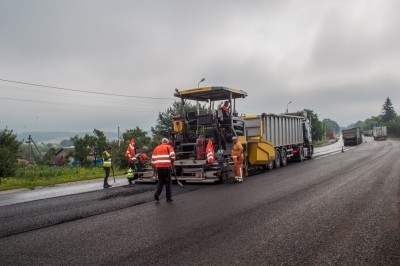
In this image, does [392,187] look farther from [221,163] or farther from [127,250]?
[127,250]

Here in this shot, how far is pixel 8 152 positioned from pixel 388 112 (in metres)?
130

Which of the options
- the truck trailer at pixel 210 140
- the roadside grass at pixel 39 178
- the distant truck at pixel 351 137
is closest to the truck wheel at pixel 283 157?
the truck trailer at pixel 210 140

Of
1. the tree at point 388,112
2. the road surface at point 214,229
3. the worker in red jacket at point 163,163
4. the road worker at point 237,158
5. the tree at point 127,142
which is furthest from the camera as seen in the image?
the tree at point 388,112

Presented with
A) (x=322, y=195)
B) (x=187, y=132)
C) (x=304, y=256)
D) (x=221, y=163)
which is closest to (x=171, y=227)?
(x=304, y=256)

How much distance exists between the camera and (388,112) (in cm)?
12644

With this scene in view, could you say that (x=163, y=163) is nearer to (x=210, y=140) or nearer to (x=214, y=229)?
(x=210, y=140)

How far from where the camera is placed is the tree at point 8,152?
19.4 m

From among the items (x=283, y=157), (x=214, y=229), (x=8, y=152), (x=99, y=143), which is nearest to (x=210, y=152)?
(x=214, y=229)

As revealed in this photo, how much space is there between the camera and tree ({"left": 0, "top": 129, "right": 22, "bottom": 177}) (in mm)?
19391

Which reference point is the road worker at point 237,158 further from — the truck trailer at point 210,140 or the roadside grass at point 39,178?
the roadside grass at point 39,178

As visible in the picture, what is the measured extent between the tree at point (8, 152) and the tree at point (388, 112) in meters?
Result: 126

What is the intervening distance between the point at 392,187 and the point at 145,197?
6508 mm

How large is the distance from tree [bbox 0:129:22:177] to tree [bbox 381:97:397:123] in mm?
126071

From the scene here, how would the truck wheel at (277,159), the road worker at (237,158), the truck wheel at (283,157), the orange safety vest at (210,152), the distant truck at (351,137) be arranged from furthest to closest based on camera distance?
the distant truck at (351,137), the truck wheel at (283,157), the truck wheel at (277,159), the road worker at (237,158), the orange safety vest at (210,152)
